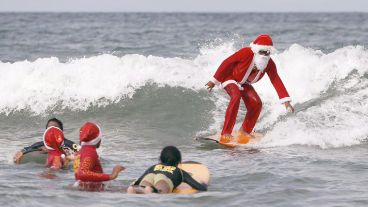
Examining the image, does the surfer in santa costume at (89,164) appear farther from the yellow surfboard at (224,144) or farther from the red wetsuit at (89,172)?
the yellow surfboard at (224,144)

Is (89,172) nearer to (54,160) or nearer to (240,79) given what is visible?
(54,160)

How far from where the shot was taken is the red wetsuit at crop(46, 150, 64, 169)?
9430mm

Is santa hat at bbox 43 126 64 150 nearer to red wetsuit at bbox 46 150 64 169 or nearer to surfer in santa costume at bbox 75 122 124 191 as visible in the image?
red wetsuit at bbox 46 150 64 169

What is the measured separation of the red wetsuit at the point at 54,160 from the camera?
9.43 metres

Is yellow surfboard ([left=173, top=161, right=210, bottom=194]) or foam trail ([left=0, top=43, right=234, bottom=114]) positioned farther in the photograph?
foam trail ([left=0, top=43, right=234, bottom=114])

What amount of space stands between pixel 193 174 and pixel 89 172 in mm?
1111

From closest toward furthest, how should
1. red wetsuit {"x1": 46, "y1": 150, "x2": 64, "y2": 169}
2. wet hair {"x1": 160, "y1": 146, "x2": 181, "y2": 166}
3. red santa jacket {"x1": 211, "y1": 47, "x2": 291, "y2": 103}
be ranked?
wet hair {"x1": 160, "y1": 146, "x2": 181, "y2": 166}, red wetsuit {"x1": 46, "y1": 150, "x2": 64, "y2": 169}, red santa jacket {"x1": 211, "y1": 47, "x2": 291, "y2": 103}

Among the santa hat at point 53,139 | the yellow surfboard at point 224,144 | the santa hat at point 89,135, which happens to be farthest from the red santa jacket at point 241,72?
the santa hat at point 89,135

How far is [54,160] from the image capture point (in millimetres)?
9469

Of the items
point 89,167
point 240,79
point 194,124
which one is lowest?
point 89,167

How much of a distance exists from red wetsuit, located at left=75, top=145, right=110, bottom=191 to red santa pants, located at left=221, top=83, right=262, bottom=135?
3450 millimetres

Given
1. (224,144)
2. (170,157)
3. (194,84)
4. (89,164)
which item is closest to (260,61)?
(224,144)

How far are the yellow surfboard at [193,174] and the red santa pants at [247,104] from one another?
8.53ft

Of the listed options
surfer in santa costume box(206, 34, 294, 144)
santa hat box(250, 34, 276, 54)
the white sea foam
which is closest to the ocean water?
the white sea foam
